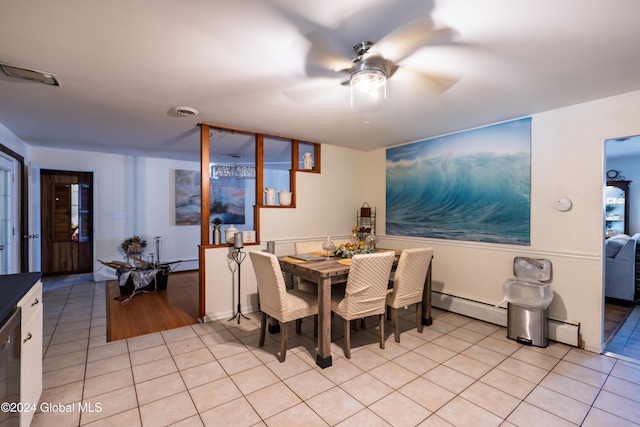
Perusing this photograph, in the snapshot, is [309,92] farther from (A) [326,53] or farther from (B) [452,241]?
(B) [452,241]

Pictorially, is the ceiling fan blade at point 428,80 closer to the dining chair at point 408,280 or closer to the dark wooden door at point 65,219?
the dining chair at point 408,280

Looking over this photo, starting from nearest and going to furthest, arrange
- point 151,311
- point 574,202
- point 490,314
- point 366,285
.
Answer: point 366,285 → point 574,202 → point 490,314 → point 151,311

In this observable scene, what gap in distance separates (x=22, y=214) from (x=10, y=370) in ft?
13.1

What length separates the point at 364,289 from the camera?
8.50 ft

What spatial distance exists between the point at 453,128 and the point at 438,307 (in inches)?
93.0

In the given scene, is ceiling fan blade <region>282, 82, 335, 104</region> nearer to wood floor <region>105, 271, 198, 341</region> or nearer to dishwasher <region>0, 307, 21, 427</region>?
dishwasher <region>0, 307, 21, 427</region>

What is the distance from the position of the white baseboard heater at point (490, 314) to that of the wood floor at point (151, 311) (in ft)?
10.4

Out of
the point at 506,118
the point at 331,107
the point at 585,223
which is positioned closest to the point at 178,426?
the point at 331,107

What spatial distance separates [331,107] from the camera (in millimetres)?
2881

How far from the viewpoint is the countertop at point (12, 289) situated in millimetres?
1360

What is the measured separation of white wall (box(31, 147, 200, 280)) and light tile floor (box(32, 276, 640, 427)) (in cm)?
273

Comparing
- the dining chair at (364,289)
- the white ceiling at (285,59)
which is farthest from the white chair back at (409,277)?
the white ceiling at (285,59)

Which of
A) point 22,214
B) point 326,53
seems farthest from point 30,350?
point 22,214

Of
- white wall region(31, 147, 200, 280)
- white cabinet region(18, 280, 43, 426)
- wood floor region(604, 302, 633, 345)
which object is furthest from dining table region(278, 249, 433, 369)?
white wall region(31, 147, 200, 280)
